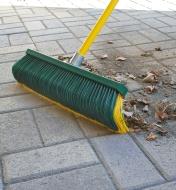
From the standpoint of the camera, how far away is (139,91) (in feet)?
10.5

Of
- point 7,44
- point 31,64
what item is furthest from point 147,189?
point 7,44

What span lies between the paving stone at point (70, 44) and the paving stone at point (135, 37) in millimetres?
642

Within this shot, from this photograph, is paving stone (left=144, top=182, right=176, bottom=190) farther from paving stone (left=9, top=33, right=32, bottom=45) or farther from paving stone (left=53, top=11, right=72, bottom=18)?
paving stone (left=53, top=11, right=72, bottom=18)

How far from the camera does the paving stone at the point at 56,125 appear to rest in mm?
2553

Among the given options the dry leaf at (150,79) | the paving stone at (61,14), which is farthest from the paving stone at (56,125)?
the paving stone at (61,14)

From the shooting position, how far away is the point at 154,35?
15.5 ft

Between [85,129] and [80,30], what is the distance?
2.66 m

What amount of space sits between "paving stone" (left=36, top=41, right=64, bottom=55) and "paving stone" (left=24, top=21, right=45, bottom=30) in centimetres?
78

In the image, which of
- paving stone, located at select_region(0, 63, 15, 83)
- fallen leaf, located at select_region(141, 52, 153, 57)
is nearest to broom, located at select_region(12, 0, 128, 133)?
paving stone, located at select_region(0, 63, 15, 83)

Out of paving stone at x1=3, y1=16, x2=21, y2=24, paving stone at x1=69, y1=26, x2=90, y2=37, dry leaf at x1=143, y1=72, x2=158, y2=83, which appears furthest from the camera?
paving stone at x1=3, y1=16, x2=21, y2=24

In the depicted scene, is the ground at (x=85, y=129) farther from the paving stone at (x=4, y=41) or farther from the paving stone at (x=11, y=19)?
the paving stone at (x=11, y=19)

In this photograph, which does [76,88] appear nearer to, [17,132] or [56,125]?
[56,125]

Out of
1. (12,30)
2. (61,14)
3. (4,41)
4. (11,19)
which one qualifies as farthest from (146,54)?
(11,19)

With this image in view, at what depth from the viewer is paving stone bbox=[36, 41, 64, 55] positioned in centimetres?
422
